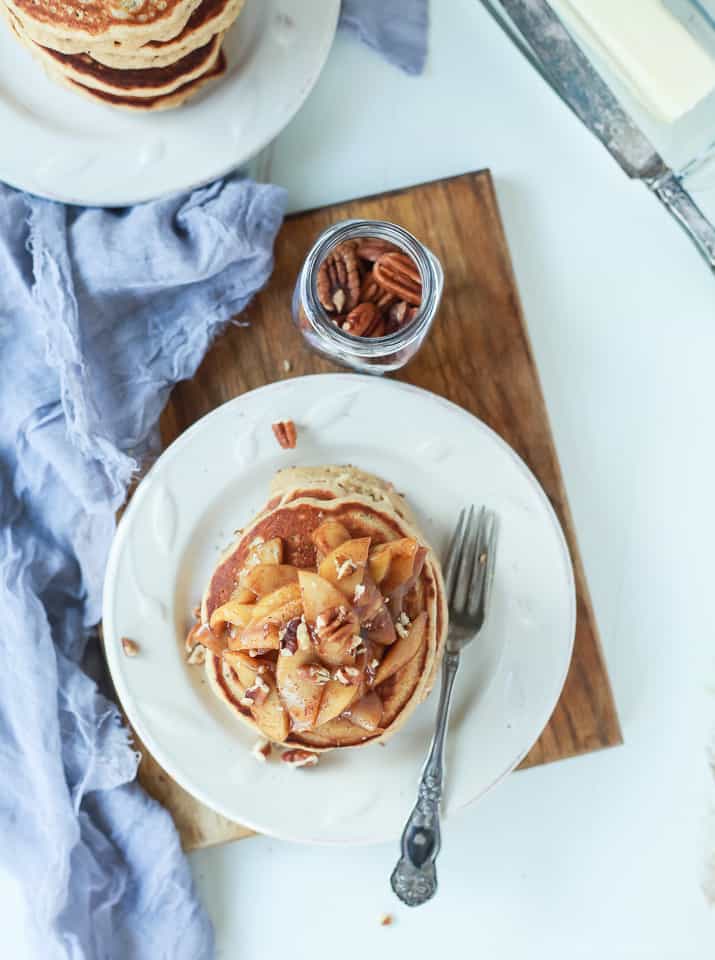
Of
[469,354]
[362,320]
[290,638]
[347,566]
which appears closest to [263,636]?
[290,638]

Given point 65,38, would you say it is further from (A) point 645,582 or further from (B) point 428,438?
(A) point 645,582

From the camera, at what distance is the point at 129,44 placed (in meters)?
1.64

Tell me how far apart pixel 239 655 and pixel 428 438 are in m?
0.54

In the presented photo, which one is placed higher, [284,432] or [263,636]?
[284,432]

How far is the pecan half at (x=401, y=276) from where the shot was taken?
69.2 inches

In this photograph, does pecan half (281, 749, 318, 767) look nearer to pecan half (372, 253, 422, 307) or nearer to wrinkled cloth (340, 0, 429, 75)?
pecan half (372, 253, 422, 307)

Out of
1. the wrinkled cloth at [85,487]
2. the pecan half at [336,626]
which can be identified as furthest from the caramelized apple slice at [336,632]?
the wrinkled cloth at [85,487]

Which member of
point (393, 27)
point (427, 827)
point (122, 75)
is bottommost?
point (427, 827)

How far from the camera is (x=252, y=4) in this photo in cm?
184

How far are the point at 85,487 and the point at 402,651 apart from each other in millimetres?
630

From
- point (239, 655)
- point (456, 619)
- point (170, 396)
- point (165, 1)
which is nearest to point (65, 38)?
point (165, 1)

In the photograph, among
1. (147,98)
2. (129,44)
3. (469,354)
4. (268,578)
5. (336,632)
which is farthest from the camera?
(469,354)

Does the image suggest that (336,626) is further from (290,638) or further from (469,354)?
(469,354)

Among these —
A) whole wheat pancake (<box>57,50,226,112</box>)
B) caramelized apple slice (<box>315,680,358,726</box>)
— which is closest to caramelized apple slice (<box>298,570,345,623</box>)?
caramelized apple slice (<box>315,680,358,726</box>)
